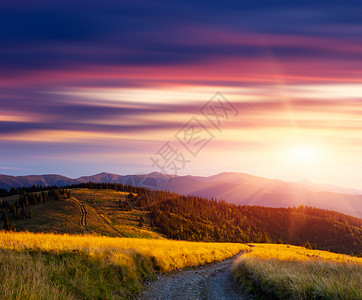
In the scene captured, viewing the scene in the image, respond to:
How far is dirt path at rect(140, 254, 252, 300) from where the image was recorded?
527 inches

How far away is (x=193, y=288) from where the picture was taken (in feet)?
49.0

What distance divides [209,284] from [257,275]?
3856 mm

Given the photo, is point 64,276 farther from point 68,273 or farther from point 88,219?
point 88,219

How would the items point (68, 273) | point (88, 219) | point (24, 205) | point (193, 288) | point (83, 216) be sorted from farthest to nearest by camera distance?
point (24, 205), point (83, 216), point (88, 219), point (193, 288), point (68, 273)

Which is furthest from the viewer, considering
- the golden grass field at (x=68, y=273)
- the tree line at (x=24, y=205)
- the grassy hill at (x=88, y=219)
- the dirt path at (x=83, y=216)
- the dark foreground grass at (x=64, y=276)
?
the tree line at (x=24, y=205)

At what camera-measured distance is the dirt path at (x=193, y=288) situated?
1338cm

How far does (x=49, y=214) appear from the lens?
288 ft

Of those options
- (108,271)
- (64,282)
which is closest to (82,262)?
(108,271)

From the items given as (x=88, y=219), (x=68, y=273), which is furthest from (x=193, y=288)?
(x=88, y=219)

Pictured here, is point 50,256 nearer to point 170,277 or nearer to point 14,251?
point 14,251

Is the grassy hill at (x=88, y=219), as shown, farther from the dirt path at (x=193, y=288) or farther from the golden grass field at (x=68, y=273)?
the golden grass field at (x=68, y=273)

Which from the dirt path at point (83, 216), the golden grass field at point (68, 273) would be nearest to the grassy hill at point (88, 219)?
the dirt path at point (83, 216)

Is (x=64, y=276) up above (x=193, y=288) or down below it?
above

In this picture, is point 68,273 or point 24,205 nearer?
point 68,273
